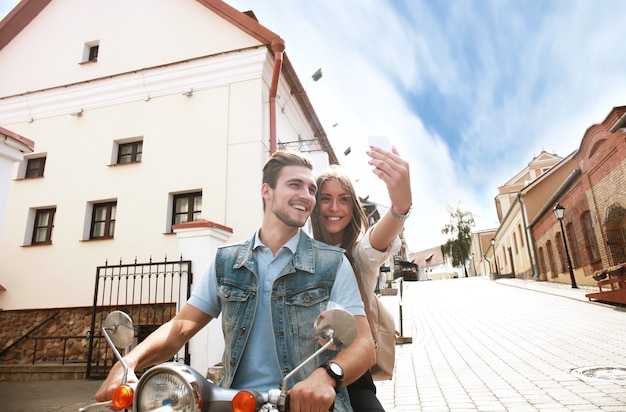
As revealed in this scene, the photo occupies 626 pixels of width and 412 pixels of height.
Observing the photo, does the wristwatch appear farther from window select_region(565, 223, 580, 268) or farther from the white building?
window select_region(565, 223, 580, 268)

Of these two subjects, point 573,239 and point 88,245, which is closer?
point 88,245

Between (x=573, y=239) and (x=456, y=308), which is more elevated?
(x=573, y=239)

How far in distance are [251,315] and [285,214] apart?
0.50 metres

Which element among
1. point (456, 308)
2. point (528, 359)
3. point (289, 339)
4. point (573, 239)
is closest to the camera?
point (289, 339)

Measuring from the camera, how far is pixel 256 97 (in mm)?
11172

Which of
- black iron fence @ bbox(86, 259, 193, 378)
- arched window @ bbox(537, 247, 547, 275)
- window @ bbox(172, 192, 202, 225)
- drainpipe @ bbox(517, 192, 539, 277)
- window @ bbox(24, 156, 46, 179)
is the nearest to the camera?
black iron fence @ bbox(86, 259, 193, 378)

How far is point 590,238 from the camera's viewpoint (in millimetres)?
18219

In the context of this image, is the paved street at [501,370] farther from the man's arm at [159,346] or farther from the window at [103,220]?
the window at [103,220]

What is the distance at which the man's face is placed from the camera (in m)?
1.93

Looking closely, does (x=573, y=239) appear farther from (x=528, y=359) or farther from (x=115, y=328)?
(x=115, y=328)

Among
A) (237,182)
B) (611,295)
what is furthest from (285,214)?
(611,295)

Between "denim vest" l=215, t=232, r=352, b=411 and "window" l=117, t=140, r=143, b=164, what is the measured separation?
1113 centimetres

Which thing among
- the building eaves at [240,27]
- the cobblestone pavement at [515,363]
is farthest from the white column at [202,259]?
the building eaves at [240,27]

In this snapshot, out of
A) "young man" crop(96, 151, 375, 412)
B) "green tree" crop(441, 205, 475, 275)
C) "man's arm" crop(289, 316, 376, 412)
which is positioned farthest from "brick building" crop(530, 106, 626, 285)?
"green tree" crop(441, 205, 475, 275)
